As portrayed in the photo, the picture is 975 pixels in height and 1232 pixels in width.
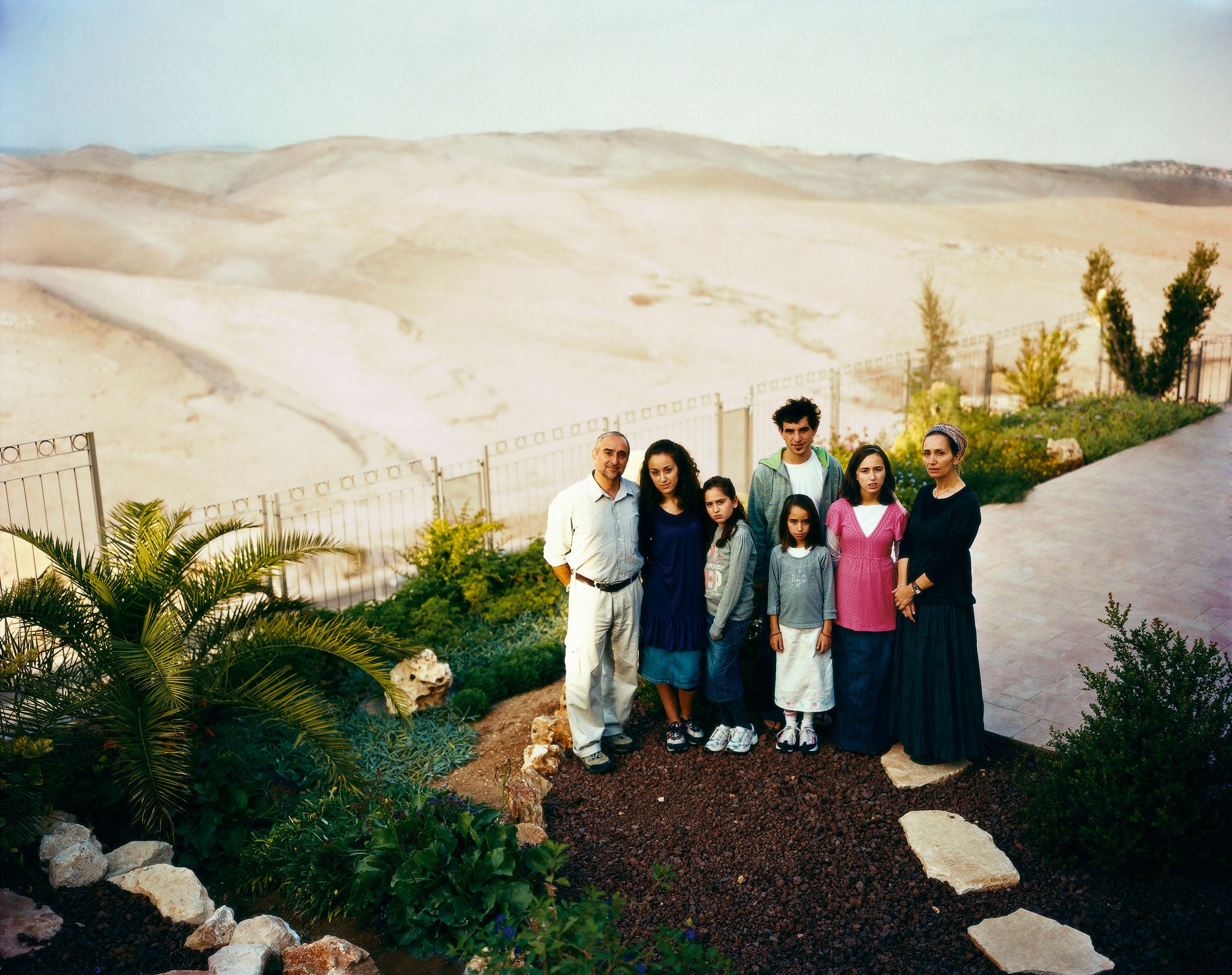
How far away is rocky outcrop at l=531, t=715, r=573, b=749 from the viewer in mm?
5613

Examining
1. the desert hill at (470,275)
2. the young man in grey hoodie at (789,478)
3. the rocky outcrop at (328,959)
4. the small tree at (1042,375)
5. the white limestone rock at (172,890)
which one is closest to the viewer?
the rocky outcrop at (328,959)

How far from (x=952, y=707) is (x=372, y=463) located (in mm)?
16261

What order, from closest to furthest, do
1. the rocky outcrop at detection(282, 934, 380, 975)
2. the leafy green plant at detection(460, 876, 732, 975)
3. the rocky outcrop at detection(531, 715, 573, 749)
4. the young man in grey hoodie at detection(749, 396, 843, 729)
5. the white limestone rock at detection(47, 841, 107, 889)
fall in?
the leafy green plant at detection(460, 876, 732, 975)
the rocky outcrop at detection(282, 934, 380, 975)
the white limestone rock at detection(47, 841, 107, 889)
the young man in grey hoodie at detection(749, 396, 843, 729)
the rocky outcrop at detection(531, 715, 573, 749)

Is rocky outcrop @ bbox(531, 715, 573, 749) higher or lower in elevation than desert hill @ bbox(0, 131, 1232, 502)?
lower

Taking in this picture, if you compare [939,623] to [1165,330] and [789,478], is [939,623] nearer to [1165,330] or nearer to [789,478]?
[789,478]

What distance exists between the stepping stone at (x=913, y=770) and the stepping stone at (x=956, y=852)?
0.78ft

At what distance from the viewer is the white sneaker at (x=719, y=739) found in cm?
533

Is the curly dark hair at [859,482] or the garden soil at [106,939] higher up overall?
the curly dark hair at [859,482]

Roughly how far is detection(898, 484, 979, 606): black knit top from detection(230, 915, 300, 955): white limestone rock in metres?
3.13

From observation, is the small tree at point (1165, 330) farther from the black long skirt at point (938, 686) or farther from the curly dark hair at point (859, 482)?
the black long skirt at point (938, 686)

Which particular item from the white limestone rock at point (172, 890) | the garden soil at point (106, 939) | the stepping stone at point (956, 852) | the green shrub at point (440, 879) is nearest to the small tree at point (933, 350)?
the stepping stone at point (956, 852)

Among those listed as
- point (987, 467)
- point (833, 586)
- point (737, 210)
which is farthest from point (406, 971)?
point (737, 210)

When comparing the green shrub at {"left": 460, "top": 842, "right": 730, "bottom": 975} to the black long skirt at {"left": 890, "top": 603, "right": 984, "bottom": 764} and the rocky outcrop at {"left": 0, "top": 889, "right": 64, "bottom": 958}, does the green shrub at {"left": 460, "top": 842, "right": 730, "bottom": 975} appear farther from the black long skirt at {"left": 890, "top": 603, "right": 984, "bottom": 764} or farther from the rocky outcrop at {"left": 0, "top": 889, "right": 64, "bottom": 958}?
the black long skirt at {"left": 890, "top": 603, "right": 984, "bottom": 764}

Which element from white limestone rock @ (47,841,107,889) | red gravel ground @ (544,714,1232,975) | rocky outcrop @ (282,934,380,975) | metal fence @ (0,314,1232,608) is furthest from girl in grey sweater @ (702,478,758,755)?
metal fence @ (0,314,1232,608)
